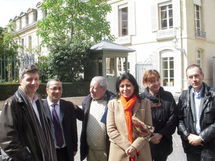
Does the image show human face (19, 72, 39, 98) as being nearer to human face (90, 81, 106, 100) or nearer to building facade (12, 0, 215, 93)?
human face (90, 81, 106, 100)

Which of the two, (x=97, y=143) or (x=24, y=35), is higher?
(x=24, y=35)

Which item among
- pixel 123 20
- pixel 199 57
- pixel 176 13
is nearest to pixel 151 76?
pixel 176 13

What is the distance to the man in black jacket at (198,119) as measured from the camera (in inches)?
137

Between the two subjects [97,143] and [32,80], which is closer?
[32,80]

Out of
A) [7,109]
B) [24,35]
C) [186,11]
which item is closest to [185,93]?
[7,109]

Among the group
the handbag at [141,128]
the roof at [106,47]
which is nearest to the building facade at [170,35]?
the roof at [106,47]

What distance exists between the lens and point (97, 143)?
12.0ft

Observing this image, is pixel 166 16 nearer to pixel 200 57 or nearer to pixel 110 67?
pixel 200 57

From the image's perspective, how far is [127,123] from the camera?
130 inches

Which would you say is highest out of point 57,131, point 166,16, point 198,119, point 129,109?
point 166,16

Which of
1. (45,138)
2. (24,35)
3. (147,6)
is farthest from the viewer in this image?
(24,35)

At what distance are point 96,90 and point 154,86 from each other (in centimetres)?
72

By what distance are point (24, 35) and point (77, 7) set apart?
76.6ft

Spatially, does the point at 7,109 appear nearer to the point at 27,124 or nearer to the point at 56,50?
the point at 27,124
